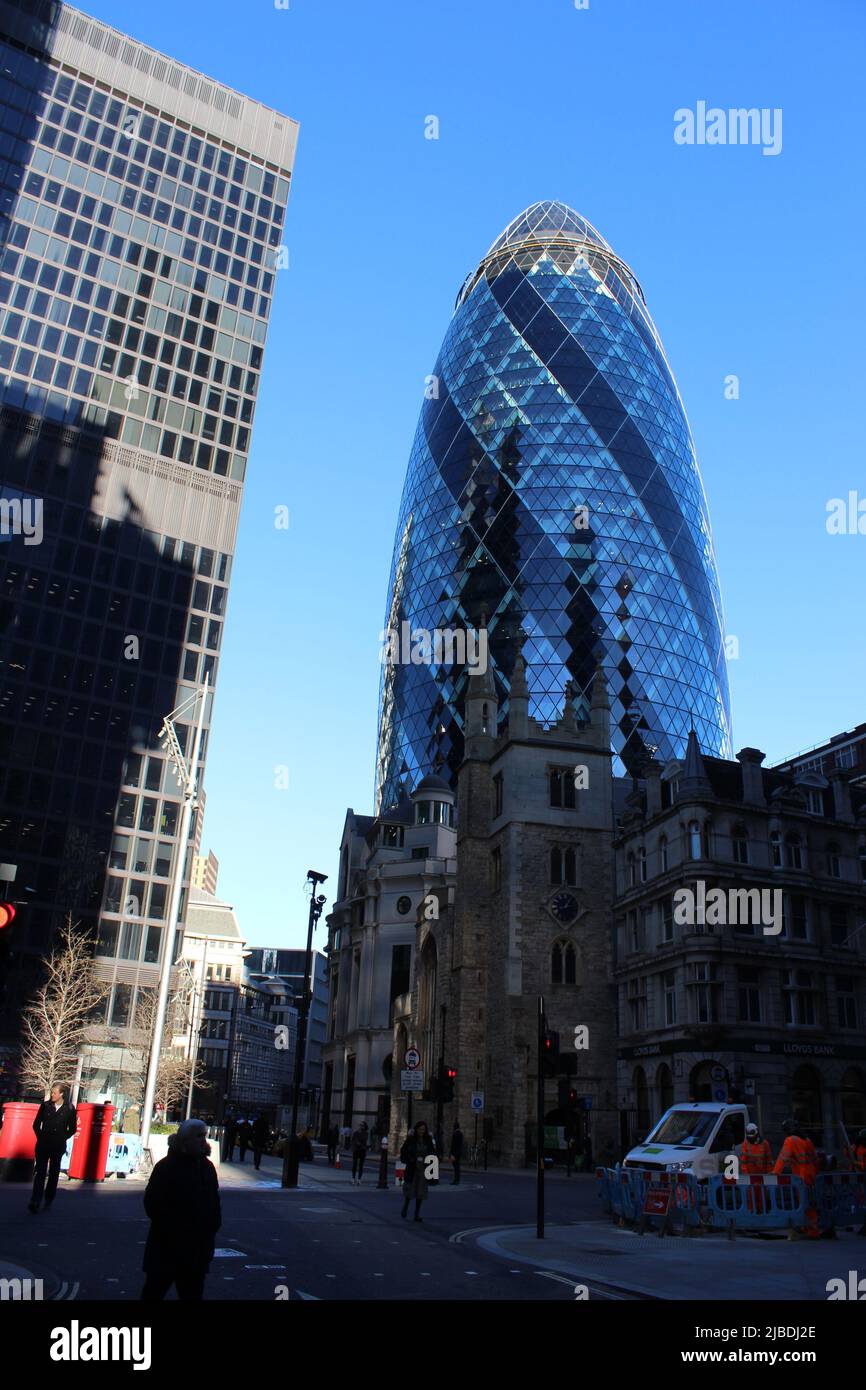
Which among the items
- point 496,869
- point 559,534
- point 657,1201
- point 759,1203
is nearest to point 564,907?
point 496,869

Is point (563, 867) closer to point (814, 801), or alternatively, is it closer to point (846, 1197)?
point (814, 801)

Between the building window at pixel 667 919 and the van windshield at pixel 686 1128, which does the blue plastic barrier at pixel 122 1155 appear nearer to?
the van windshield at pixel 686 1128

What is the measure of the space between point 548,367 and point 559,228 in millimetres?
34965

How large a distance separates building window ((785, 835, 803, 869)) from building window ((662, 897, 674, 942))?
4.98 meters

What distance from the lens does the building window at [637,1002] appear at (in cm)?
4675

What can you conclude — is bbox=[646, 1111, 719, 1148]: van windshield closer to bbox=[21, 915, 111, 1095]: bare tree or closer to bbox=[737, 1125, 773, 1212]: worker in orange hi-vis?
bbox=[737, 1125, 773, 1212]: worker in orange hi-vis

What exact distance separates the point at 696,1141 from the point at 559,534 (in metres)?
77.4

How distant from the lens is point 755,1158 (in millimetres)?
18688

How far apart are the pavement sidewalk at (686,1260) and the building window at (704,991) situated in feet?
72.2

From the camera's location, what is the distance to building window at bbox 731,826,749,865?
42.9m

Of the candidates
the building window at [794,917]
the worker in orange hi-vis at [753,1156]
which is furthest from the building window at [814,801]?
the worker in orange hi-vis at [753,1156]

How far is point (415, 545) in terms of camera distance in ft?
351
